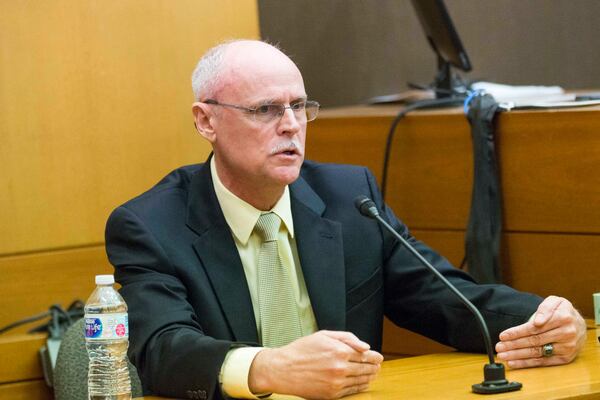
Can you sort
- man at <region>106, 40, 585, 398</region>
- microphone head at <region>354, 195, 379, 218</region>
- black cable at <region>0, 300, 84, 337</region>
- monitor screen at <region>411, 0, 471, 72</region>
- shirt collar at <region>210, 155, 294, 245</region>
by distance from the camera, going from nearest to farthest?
microphone head at <region>354, 195, 379, 218</region> < man at <region>106, 40, 585, 398</region> < shirt collar at <region>210, 155, 294, 245</region> < black cable at <region>0, 300, 84, 337</region> < monitor screen at <region>411, 0, 471, 72</region>

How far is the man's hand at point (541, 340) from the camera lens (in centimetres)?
275

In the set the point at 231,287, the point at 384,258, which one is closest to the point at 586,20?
the point at 384,258

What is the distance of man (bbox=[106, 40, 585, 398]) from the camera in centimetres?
280

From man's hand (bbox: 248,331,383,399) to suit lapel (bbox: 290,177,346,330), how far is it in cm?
61

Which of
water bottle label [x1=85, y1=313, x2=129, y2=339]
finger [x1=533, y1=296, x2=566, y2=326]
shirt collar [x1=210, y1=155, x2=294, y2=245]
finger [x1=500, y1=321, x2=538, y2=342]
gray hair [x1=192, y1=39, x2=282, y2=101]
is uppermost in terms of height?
gray hair [x1=192, y1=39, x2=282, y2=101]

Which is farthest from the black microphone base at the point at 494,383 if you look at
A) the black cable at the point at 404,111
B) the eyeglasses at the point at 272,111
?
the black cable at the point at 404,111

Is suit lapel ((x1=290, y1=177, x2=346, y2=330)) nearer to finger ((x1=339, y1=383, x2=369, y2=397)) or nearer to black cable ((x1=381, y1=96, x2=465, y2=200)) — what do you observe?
finger ((x1=339, y1=383, x2=369, y2=397))

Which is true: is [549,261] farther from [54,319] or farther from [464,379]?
[54,319]

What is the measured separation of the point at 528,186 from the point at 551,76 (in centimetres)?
175

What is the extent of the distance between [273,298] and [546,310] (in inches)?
26.8

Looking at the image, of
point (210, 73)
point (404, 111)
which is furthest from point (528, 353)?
point (404, 111)

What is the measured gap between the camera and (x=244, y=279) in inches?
118

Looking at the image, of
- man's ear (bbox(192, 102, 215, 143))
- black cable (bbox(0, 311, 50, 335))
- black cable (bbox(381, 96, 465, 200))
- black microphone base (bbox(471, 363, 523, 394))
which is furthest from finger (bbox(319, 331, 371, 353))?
black cable (bbox(0, 311, 50, 335))

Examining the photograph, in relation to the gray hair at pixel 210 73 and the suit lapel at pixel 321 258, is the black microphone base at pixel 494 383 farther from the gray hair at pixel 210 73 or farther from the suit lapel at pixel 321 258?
the gray hair at pixel 210 73
